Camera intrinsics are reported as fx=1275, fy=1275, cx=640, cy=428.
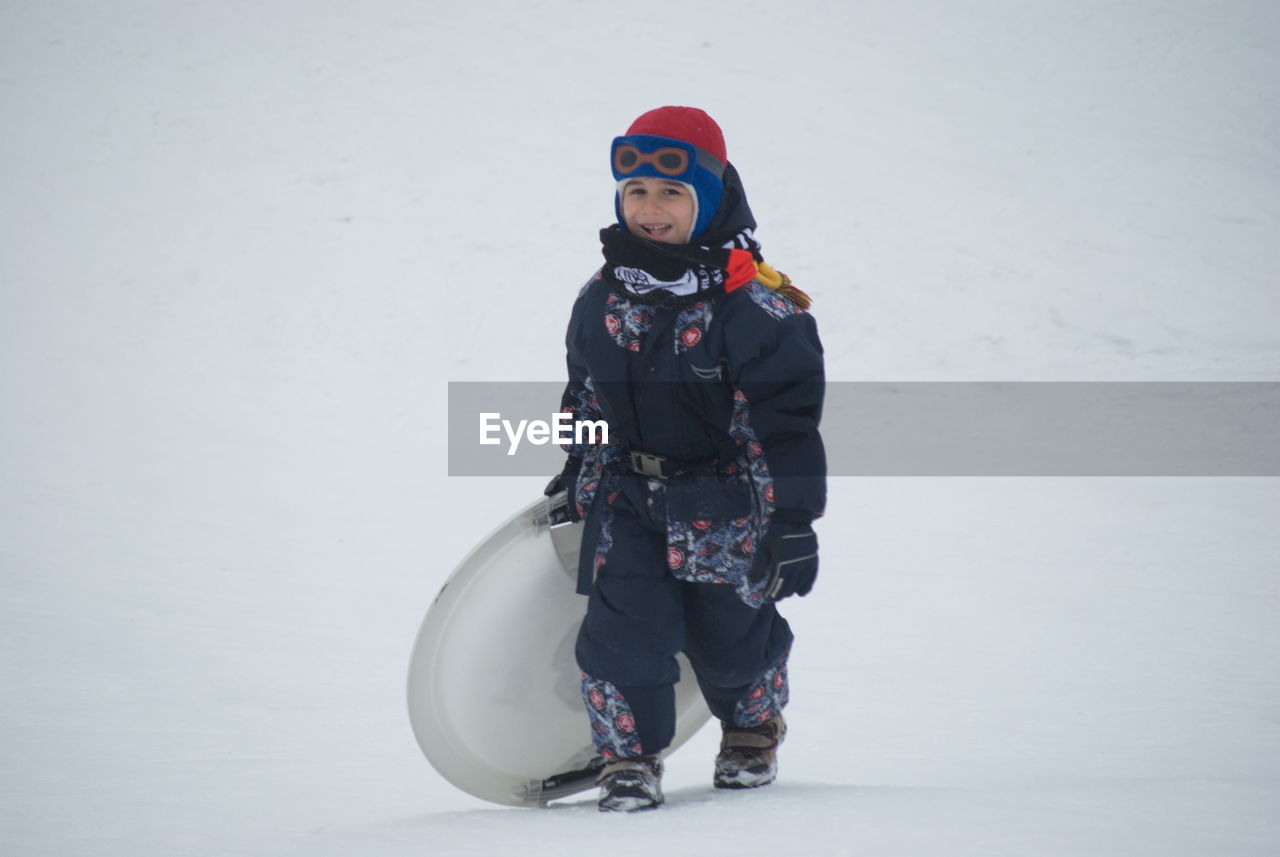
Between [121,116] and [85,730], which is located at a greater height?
[121,116]

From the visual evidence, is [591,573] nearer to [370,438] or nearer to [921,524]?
[921,524]

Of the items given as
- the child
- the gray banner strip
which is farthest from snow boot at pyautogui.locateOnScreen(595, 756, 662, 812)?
the gray banner strip

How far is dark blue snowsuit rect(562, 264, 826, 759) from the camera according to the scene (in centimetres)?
207

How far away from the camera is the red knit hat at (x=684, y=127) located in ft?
7.13

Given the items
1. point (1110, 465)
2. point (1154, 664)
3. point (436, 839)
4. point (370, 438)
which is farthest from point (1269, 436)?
point (436, 839)

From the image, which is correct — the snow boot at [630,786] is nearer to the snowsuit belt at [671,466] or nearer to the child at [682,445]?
the child at [682,445]

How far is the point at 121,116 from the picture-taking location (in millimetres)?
8461

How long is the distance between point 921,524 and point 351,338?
10.8 feet

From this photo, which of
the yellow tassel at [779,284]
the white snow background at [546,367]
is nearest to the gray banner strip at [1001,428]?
the white snow background at [546,367]

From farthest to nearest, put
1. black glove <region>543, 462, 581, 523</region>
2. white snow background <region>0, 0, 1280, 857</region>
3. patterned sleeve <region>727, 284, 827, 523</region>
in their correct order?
1. white snow background <region>0, 0, 1280, 857</region>
2. black glove <region>543, 462, 581, 523</region>
3. patterned sleeve <region>727, 284, 827, 523</region>

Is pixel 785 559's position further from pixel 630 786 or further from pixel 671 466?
pixel 630 786

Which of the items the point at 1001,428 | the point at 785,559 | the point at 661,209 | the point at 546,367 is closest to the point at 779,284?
the point at 661,209

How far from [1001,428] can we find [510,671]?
155 inches

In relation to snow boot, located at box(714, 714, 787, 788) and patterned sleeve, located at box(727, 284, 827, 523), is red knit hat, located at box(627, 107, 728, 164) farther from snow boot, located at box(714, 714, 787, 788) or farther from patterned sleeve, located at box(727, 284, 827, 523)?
snow boot, located at box(714, 714, 787, 788)
